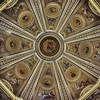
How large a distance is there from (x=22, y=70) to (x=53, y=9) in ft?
14.9

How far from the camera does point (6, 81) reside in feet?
71.8

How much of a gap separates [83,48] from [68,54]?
3.96 feet

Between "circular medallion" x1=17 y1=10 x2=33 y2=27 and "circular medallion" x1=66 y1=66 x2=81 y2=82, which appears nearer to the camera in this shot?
"circular medallion" x1=17 y1=10 x2=33 y2=27

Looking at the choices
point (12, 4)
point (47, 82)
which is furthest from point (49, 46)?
point (12, 4)

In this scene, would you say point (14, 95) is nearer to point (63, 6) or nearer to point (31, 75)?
point (31, 75)

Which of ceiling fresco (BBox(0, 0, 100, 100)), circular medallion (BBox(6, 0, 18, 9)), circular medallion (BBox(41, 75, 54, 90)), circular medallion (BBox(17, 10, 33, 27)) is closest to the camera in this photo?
circular medallion (BBox(6, 0, 18, 9))

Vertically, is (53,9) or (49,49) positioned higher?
(53,9)

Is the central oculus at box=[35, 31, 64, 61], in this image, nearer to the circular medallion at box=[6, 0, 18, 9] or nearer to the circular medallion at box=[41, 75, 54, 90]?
the circular medallion at box=[41, 75, 54, 90]

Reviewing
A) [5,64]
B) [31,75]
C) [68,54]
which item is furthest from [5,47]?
[68,54]

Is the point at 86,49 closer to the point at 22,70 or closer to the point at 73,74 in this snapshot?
the point at 73,74

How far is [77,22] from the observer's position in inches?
904

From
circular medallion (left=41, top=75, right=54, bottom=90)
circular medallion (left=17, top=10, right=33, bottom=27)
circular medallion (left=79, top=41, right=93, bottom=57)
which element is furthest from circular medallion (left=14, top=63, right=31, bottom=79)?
circular medallion (left=79, top=41, right=93, bottom=57)

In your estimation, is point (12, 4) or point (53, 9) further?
point (53, 9)

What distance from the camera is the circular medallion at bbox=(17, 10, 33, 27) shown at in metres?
22.6
